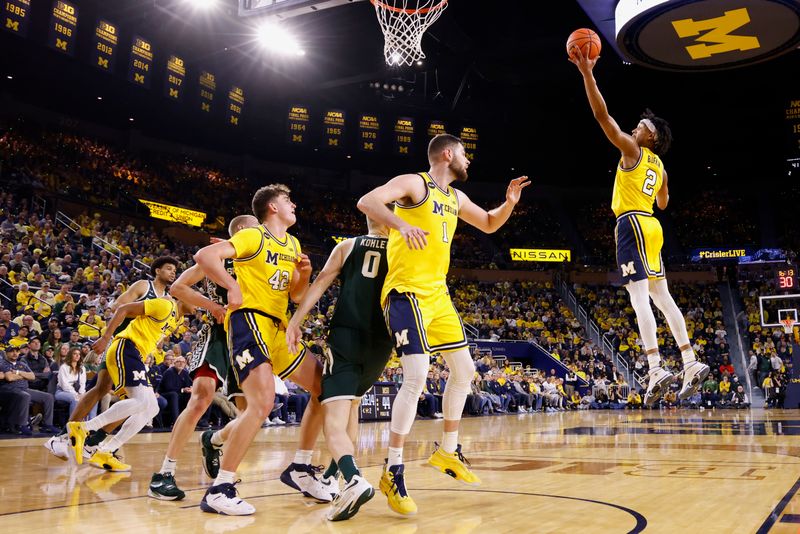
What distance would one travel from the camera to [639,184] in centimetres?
548

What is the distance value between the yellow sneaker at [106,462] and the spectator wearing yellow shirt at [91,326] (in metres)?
6.95

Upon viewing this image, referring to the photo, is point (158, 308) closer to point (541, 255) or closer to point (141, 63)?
point (141, 63)

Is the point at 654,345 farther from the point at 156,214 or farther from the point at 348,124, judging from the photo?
the point at 348,124

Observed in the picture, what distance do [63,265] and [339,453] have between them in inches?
531

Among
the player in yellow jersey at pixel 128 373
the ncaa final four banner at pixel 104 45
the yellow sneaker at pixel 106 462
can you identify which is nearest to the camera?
the yellow sneaker at pixel 106 462

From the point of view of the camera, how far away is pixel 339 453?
152 inches

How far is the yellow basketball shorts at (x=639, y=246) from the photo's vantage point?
545cm

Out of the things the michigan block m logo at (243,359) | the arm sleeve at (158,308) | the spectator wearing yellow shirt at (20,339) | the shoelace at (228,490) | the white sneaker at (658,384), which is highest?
the spectator wearing yellow shirt at (20,339)

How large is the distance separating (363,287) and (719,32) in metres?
6.89

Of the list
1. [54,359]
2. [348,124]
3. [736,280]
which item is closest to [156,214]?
[348,124]

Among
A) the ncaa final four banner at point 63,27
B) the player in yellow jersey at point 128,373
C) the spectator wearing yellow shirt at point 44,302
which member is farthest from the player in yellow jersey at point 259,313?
the ncaa final four banner at point 63,27

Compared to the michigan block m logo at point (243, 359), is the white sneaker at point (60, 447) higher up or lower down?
lower down

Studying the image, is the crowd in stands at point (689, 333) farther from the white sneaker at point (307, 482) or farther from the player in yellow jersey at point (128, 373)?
the white sneaker at point (307, 482)

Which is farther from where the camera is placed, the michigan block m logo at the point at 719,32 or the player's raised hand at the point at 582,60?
the michigan block m logo at the point at 719,32
